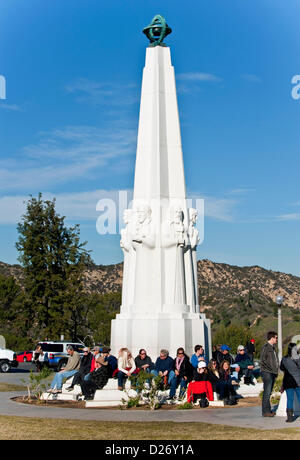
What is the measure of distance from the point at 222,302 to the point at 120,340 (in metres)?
59.8

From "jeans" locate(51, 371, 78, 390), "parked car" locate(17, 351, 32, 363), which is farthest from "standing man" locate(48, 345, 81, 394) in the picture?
"parked car" locate(17, 351, 32, 363)

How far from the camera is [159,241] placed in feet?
66.4

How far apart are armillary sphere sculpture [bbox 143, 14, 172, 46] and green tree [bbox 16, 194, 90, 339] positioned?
26.2 meters

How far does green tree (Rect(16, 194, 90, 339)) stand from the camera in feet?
150

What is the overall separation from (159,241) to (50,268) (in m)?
27.4

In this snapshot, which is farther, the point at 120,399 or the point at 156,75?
the point at 156,75

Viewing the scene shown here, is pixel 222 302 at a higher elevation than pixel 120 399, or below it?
higher

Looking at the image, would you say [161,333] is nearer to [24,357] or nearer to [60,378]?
[60,378]

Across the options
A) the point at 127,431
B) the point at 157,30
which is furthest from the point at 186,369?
the point at 157,30

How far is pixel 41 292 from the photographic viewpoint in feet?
153
